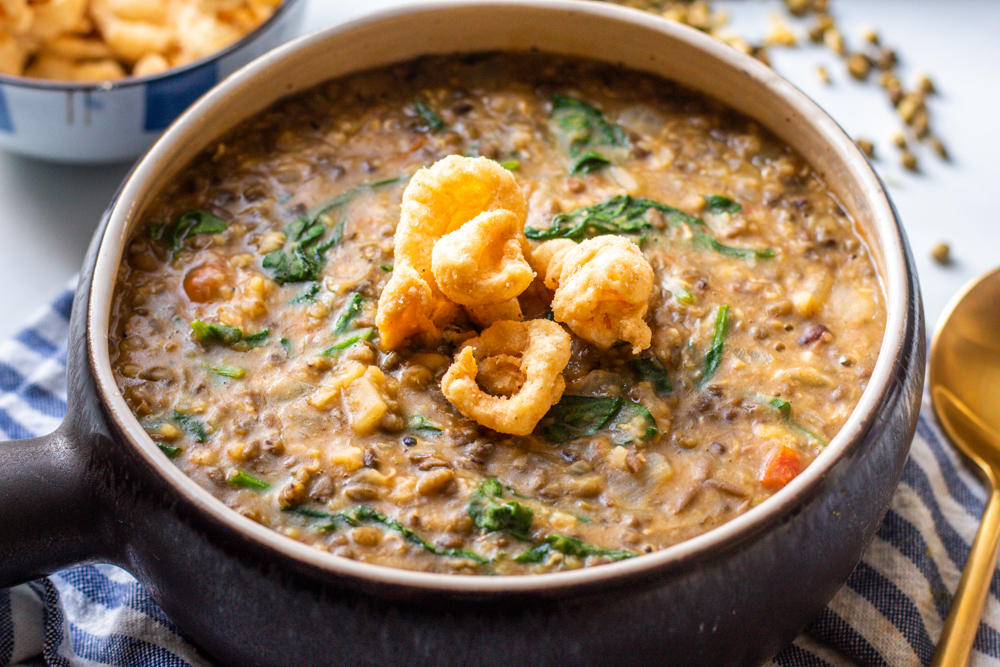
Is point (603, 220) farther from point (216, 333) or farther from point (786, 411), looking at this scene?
point (216, 333)

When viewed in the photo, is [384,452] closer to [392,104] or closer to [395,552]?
[395,552]

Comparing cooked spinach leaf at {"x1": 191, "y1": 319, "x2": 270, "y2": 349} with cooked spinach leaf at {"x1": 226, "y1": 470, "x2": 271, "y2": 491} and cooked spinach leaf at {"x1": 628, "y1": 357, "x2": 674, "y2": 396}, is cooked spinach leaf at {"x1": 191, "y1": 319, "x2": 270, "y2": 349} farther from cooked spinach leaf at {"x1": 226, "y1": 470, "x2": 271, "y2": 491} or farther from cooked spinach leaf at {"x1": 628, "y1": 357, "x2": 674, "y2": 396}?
cooked spinach leaf at {"x1": 628, "y1": 357, "x2": 674, "y2": 396}

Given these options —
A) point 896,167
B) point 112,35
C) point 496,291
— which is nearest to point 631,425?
point 496,291

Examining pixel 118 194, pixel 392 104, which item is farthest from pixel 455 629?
pixel 392 104

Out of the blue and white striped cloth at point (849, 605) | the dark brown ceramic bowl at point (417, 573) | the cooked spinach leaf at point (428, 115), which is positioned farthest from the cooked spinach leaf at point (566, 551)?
the cooked spinach leaf at point (428, 115)

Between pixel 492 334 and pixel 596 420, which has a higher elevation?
A: pixel 492 334
